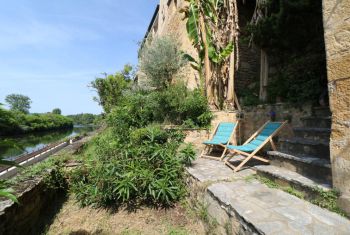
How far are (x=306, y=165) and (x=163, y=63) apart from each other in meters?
7.02

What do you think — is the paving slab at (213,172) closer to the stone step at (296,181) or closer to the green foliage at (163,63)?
the stone step at (296,181)

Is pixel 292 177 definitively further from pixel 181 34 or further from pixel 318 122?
pixel 181 34

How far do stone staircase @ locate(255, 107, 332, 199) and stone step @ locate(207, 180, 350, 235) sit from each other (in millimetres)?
200

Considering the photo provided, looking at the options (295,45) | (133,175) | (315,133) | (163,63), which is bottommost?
(133,175)

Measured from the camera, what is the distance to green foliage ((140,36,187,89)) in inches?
354

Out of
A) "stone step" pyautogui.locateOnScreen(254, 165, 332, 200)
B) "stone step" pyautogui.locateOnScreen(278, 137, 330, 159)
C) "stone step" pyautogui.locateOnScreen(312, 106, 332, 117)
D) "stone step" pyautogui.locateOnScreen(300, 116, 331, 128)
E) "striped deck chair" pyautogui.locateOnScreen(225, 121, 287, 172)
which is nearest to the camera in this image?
"stone step" pyautogui.locateOnScreen(254, 165, 332, 200)

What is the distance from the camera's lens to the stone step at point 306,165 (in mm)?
2607

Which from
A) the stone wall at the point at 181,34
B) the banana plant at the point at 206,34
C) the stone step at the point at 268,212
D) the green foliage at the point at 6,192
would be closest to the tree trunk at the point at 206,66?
the banana plant at the point at 206,34

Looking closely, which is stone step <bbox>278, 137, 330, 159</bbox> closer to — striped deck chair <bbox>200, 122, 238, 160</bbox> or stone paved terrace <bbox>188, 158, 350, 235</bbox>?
stone paved terrace <bbox>188, 158, 350, 235</bbox>

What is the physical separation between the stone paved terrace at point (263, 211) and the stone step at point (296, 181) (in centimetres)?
13

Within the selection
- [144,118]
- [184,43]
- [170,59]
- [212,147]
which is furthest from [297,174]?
[184,43]

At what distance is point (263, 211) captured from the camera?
2252mm

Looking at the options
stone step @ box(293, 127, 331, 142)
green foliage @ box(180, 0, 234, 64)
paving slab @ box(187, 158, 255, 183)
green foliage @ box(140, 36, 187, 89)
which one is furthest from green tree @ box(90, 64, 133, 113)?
stone step @ box(293, 127, 331, 142)

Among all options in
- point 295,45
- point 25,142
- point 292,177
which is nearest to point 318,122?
point 292,177
